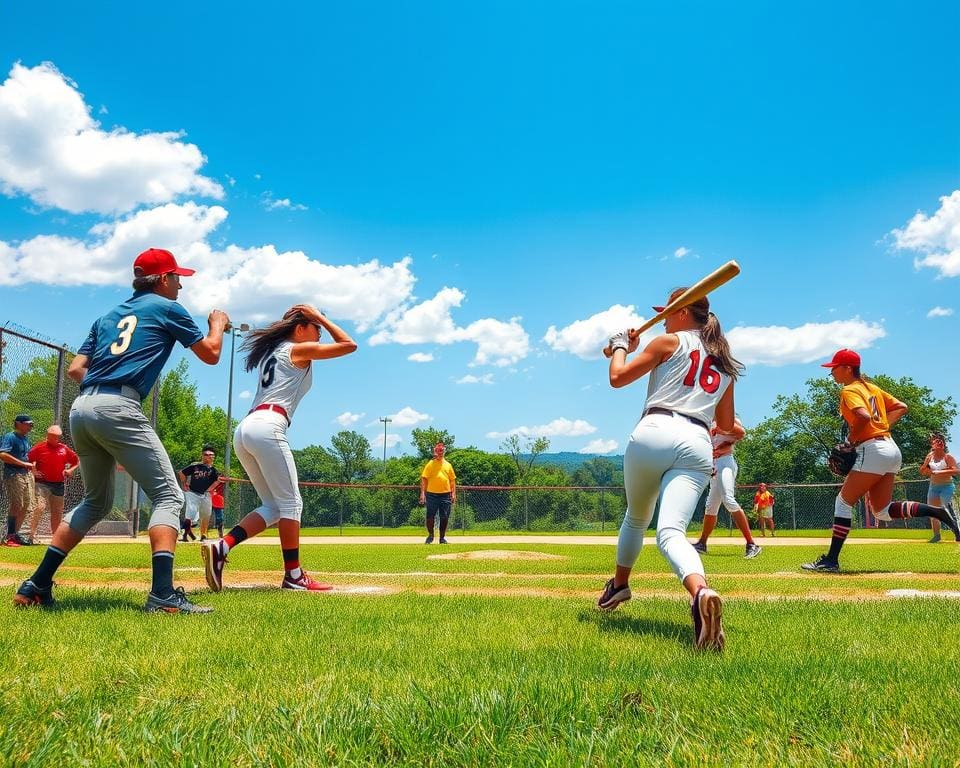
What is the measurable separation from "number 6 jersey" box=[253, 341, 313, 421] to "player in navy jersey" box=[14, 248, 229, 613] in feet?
3.30

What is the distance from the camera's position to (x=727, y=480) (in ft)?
34.7

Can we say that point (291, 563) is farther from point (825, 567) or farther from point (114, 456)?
point (825, 567)

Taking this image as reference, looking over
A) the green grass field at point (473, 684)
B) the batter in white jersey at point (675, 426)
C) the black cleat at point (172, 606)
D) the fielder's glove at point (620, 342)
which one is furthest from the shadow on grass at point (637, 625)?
the black cleat at point (172, 606)

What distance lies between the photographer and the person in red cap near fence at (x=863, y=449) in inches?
310

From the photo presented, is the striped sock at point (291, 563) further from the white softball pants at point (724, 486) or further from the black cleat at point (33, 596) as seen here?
the white softball pants at point (724, 486)

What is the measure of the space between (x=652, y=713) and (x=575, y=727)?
306mm

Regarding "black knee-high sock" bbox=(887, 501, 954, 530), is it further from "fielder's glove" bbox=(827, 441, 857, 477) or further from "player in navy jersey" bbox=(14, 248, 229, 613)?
"player in navy jersey" bbox=(14, 248, 229, 613)

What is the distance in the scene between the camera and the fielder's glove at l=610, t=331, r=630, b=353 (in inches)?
181

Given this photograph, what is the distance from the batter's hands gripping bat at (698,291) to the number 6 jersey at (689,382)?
228mm

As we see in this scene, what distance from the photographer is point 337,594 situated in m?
5.66

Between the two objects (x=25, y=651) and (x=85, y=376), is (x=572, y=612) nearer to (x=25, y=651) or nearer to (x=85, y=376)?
(x=25, y=651)

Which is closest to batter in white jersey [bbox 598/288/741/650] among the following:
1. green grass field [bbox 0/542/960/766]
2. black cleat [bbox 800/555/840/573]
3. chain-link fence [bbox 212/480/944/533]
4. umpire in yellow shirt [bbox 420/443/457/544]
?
green grass field [bbox 0/542/960/766]

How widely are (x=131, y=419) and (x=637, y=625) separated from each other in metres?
3.32

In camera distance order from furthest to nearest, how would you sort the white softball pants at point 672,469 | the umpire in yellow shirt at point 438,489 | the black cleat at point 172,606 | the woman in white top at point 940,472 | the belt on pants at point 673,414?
the umpire in yellow shirt at point 438,489, the woman in white top at point 940,472, the black cleat at point 172,606, the belt on pants at point 673,414, the white softball pants at point 672,469
